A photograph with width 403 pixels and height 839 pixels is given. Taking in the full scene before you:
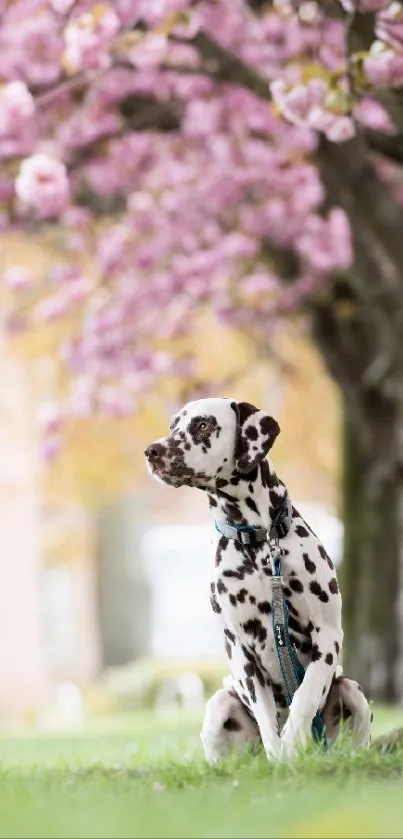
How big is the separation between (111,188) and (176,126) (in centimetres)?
106

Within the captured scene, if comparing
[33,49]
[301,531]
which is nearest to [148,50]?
[33,49]

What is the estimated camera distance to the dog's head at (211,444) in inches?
177

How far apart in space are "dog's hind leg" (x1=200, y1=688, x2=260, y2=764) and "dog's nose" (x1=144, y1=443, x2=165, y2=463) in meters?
1.08

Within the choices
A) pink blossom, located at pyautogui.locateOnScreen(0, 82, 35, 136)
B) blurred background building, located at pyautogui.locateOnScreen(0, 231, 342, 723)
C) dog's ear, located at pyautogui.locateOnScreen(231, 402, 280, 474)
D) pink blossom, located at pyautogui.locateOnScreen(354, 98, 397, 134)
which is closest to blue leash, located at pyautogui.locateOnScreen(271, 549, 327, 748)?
dog's ear, located at pyautogui.locateOnScreen(231, 402, 280, 474)

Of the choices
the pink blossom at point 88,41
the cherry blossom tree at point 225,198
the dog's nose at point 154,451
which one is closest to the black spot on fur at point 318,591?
the dog's nose at point 154,451

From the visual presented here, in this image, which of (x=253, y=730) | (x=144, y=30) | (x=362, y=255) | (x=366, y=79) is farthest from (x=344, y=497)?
(x=253, y=730)

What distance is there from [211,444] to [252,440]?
15cm

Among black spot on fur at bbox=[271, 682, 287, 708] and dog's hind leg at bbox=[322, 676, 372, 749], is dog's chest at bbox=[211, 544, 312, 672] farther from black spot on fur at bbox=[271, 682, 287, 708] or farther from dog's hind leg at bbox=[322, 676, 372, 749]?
dog's hind leg at bbox=[322, 676, 372, 749]

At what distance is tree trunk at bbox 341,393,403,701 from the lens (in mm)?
12742

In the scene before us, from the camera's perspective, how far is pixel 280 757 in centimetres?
453

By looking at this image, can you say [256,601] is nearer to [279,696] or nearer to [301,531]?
[301,531]

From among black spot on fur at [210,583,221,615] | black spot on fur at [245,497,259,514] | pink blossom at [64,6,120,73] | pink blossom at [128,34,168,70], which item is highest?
pink blossom at [128,34,168,70]

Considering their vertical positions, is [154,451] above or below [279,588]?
above

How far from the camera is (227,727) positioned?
4.98m
